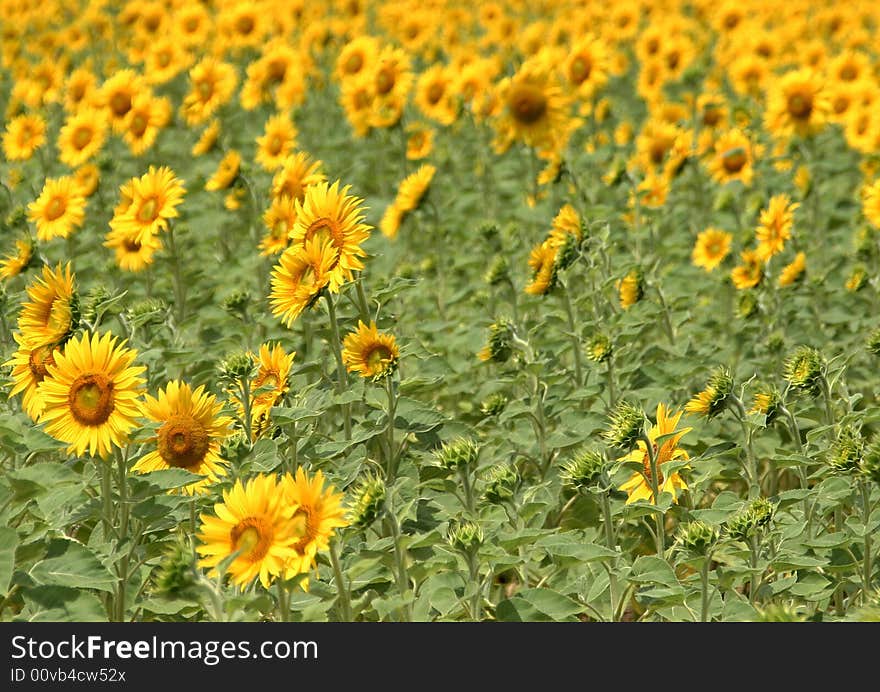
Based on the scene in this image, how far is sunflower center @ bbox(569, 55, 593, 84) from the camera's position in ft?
24.9

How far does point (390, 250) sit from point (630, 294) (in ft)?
5.96

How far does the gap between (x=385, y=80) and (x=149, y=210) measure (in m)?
2.97

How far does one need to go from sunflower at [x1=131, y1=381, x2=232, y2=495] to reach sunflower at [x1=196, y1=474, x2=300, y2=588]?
62 centimetres

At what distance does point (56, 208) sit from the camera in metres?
5.55

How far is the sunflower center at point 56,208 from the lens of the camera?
5.55m

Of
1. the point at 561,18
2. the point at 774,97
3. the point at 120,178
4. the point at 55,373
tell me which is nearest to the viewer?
the point at 55,373

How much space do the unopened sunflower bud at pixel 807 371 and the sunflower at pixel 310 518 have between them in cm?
181

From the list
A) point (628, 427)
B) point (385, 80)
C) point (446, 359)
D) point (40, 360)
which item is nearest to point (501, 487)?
point (628, 427)

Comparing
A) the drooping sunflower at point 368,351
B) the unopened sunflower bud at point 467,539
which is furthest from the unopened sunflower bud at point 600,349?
the unopened sunflower bud at point 467,539

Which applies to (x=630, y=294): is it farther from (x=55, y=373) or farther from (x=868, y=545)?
(x=55, y=373)

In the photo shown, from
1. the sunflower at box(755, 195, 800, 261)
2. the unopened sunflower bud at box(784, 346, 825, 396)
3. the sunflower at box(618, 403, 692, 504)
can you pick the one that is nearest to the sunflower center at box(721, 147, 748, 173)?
the sunflower at box(755, 195, 800, 261)

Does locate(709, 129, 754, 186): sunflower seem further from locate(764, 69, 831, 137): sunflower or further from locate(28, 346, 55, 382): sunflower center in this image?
locate(28, 346, 55, 382): sunflower center

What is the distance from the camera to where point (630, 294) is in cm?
507

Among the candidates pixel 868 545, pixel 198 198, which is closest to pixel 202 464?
pixel 868 545
